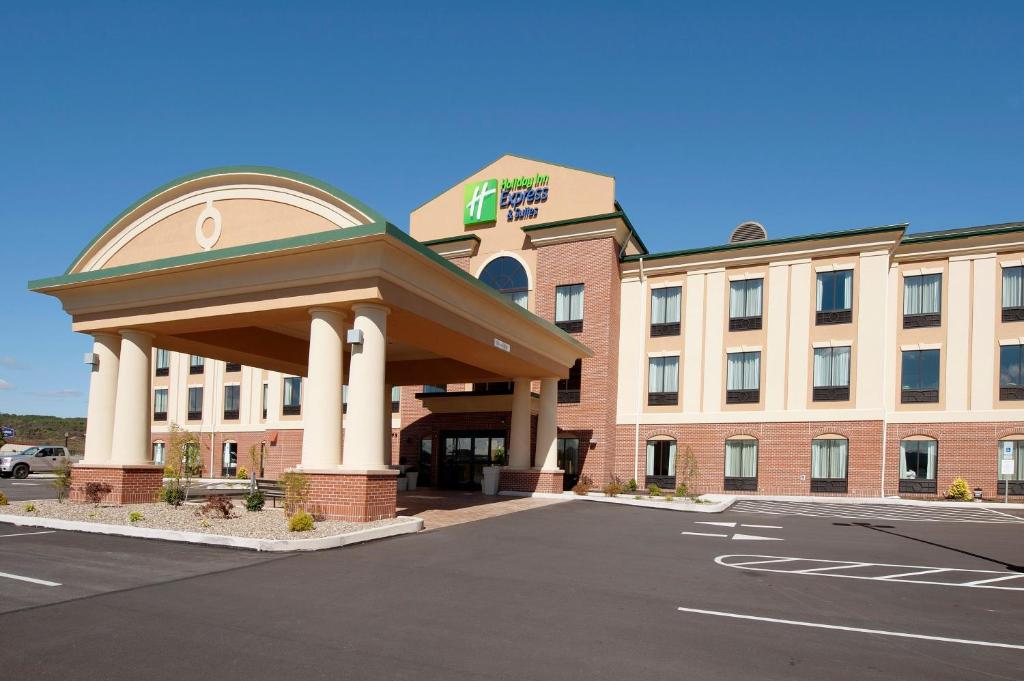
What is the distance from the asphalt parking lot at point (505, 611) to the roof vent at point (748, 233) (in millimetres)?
22109

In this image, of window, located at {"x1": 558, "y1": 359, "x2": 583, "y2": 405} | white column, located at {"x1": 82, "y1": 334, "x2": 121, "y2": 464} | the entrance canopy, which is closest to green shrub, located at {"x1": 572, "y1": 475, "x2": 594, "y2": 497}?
window, located at {"x1": 558, "y1": 359, "x2": 583, "y2": 405}

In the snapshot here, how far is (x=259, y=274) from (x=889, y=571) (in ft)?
44.4

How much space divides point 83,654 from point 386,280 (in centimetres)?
962

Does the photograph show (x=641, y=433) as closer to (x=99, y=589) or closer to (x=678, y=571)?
(x=678, y=571)

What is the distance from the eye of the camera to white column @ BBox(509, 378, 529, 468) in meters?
27.3

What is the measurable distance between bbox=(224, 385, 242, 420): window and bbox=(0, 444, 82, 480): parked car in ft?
27.5

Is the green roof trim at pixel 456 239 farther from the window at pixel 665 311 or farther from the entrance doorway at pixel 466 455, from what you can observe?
the entrance doorway at pixel 466 455

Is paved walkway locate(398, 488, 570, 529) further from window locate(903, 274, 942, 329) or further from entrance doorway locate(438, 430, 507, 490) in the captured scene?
window locate(903, 274, 942, 329)

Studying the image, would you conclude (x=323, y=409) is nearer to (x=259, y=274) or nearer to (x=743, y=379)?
(x=259, y=274)

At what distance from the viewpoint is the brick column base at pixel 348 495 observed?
48.1 ft

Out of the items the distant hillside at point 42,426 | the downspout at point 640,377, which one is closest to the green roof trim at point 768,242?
the downspout at point 640,377

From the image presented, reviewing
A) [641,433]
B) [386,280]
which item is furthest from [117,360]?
[641,433]

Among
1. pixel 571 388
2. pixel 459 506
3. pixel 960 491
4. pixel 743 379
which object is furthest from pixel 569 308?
pixel 960 491

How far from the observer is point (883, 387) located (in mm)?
29719
